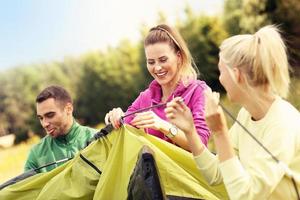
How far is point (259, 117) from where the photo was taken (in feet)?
6.35

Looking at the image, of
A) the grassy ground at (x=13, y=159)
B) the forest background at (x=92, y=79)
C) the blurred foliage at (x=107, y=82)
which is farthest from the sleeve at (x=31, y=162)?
the blurred foliage at (x=107, y=82)

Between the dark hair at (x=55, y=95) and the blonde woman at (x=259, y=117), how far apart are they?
4.96ft

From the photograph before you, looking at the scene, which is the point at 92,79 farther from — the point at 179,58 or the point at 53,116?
the point at 179,58

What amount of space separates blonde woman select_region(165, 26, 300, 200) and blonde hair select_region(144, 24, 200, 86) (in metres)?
0.95

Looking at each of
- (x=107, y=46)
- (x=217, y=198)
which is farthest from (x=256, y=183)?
(x=107, y=46)

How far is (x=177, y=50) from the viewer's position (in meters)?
2.90

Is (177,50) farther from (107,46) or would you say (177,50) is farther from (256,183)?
(107,46)

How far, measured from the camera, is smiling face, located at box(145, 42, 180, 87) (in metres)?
2.81

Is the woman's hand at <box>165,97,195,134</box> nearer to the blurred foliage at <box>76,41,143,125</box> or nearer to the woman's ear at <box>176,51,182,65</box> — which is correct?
the woman's ear at <box>176,51,182,65</box>

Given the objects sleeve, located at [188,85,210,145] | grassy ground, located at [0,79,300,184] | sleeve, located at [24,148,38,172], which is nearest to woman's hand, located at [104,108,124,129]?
sleeve, located at [188,85,210,145]

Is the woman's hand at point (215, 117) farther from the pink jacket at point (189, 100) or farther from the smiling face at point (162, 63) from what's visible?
the smiling face at point (162, 63)

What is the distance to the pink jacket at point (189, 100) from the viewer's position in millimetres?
2680

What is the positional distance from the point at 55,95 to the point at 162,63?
29.9 inches

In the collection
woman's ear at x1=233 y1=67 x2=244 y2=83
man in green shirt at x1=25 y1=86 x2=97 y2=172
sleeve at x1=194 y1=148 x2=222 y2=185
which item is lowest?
man in green shirt at x1=25 y1=86 x2=97 y2=172
